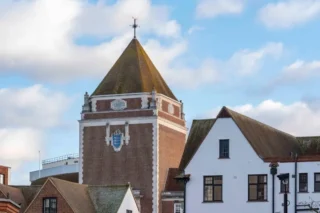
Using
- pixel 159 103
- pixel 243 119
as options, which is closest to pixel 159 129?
pixel 159 103

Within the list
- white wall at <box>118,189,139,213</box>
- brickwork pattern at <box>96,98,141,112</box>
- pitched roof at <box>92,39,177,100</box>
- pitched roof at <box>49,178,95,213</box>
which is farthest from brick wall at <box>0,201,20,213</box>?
pitched roof at <box>92,39,177,100</box>

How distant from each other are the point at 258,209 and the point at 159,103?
44.6m

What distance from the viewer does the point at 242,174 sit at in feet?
254

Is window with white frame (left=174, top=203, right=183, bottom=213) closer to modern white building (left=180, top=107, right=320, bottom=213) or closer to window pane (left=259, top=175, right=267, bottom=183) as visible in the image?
modern white building (left=180, top=107, right=320, bottom=213)

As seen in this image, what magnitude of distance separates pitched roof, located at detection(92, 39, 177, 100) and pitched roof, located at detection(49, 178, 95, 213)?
29498 millimetres

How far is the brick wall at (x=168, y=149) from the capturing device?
117750 millimetres

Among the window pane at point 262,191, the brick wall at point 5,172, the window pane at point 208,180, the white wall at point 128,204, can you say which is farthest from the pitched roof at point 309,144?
the brick wall at point 5,172

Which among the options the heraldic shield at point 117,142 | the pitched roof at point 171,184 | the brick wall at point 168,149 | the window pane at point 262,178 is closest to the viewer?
the window pane at point 262,178

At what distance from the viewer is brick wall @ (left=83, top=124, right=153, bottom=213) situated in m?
116

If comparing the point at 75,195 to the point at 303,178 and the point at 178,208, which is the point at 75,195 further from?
the point at 178,208

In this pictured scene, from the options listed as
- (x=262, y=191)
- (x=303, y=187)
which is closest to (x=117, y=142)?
(x=262, y=191)

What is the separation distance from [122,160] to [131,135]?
296 cm

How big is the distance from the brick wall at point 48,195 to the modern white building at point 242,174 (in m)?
12.6

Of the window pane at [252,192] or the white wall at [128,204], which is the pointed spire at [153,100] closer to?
the white wall at [128,204]
